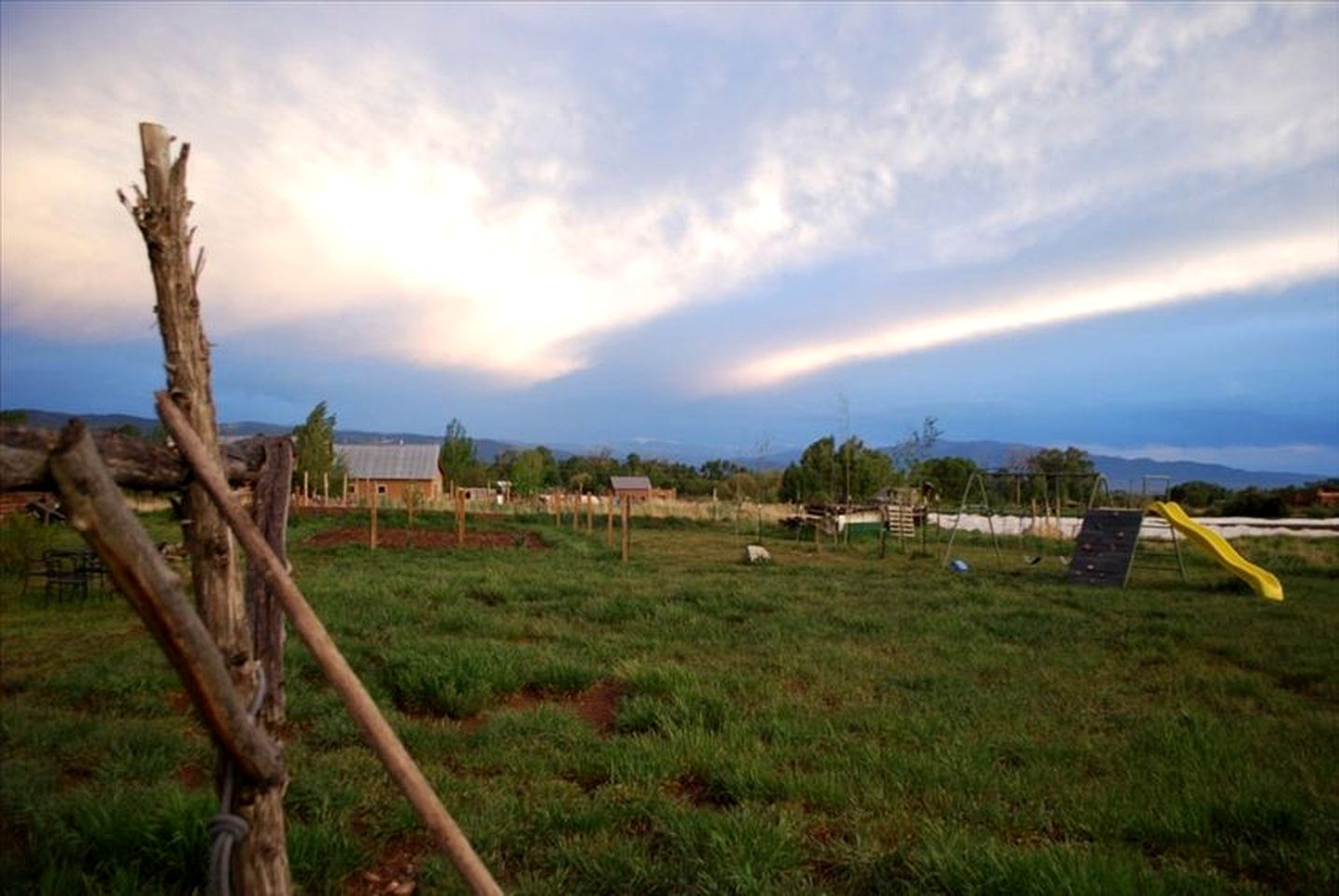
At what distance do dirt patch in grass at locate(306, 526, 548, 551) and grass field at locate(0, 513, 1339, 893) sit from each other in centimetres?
916

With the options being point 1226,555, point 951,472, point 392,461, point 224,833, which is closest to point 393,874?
point 224,833

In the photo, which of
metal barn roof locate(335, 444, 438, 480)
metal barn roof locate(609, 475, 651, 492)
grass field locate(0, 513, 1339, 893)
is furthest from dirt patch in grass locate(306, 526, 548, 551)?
metal barn roof locate(335, 444, 438, 480)

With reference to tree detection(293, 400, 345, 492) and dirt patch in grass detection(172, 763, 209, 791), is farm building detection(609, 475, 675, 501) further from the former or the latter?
dirt patch in grass detection(172, 763, 209, 791)

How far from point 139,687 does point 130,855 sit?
3.44 meters

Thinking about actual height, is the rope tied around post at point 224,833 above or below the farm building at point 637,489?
below

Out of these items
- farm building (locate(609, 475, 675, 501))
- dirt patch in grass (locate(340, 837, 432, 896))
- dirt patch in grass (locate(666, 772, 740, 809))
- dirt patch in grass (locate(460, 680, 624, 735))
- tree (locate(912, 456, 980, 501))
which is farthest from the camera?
tree (locate(912, 456, 980, 501))

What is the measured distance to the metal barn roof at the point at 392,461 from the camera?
58000 mm

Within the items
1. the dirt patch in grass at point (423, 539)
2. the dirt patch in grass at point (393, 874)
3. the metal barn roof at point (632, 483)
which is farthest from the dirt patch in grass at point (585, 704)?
the metal barn roof at point (632, 483)

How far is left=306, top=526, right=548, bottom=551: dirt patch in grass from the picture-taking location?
1978 cm

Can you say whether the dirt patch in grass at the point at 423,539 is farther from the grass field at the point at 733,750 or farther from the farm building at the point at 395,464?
the farm building at the point at 395,464

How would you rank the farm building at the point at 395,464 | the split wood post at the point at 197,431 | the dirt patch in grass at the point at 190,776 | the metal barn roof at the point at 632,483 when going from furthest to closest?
the farm building at the point at 395,464 → the metal barn roof at the point at 632,483 → the dirt patch in grass at the point at 190,776 → the split wood post at the point at 197,431

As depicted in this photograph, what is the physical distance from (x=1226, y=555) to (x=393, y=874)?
15398mm

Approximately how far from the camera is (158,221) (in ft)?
8.83

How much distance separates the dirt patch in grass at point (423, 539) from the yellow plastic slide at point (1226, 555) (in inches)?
522
